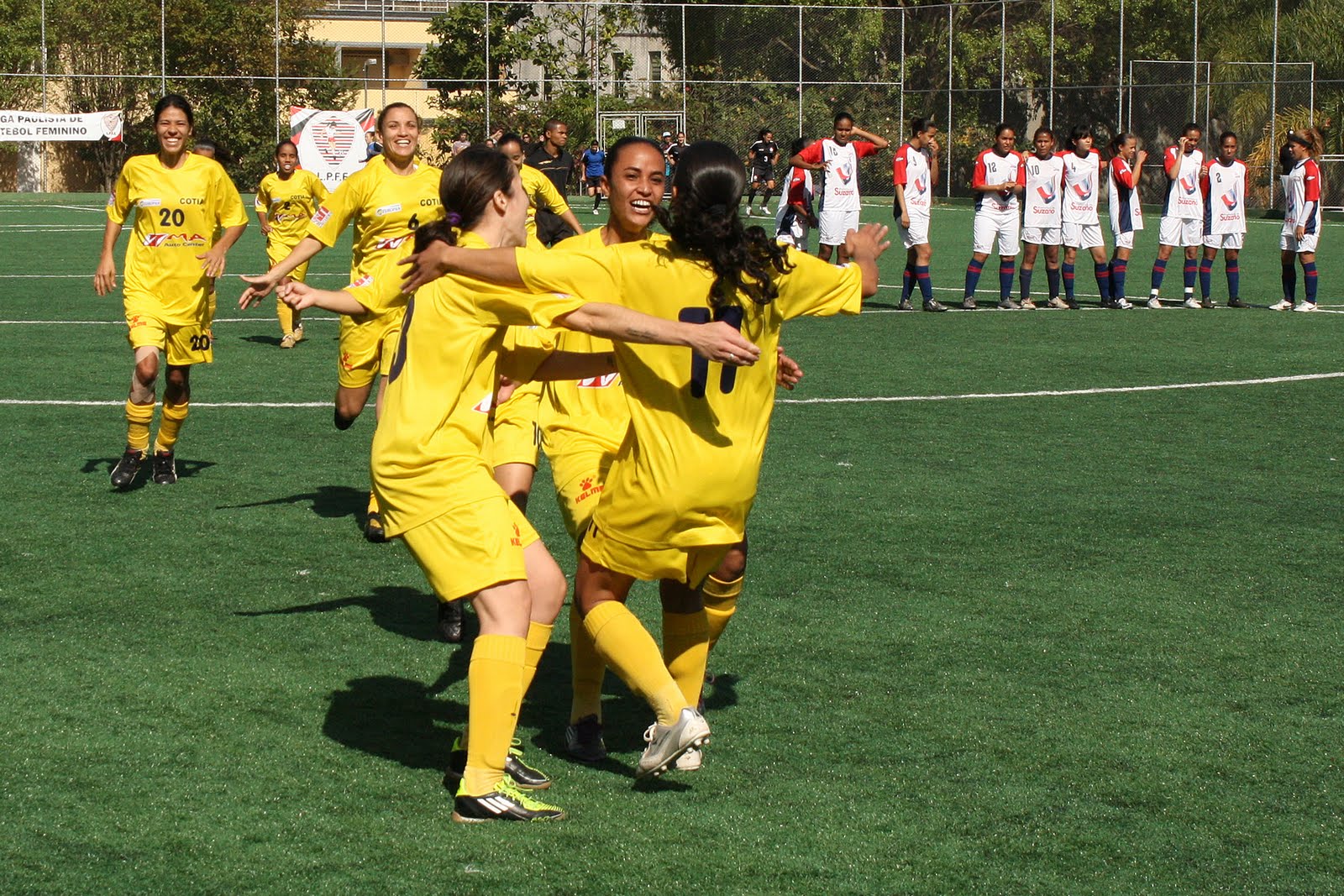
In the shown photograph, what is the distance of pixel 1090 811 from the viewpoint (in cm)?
471

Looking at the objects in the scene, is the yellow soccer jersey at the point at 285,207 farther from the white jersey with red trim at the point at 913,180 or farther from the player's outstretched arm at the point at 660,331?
the player's outstretched arm at the point at 660,331

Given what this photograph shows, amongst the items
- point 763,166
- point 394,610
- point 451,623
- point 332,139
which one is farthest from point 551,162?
point 332,139

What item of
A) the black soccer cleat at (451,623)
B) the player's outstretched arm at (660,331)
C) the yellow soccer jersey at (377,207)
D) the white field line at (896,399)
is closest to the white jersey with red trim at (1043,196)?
the white field line at (896,399)

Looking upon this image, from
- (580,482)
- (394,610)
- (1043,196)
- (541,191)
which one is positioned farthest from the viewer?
(1043,196)

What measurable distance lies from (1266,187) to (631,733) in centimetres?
3772

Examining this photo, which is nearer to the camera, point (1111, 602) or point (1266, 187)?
point (1111, 602)

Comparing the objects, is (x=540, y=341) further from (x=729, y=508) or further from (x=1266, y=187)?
(x=1266, y=187)

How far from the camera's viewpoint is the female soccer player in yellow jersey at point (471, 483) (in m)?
4.48

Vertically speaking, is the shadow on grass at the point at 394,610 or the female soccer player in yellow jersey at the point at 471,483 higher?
the female soccer player in yellow jersey at the point at 471,483

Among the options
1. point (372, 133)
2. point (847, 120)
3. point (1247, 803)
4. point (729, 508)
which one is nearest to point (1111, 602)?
point (1247, 803)

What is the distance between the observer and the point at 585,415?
5.80 meters

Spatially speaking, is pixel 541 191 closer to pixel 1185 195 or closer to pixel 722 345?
pixel 722 345

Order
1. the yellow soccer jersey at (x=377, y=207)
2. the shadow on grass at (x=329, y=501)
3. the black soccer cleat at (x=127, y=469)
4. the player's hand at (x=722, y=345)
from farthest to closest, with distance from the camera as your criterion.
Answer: the black soccer cleat at (x=127, y=469)
the yellow soccer jersey at (x=377, y=207)
the shadow on grass at (x=329, y=501)
the player's hand at (x=722, y=345)

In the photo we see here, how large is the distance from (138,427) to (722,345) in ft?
19.9
